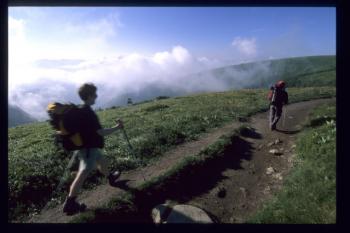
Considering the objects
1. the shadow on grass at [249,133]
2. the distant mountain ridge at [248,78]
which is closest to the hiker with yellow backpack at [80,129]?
the shadow on grass at [249,133]

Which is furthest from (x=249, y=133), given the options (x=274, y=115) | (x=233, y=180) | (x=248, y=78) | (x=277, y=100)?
A: (x=248, y=78)

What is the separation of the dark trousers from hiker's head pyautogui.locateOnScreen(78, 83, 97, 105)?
33.6 ft

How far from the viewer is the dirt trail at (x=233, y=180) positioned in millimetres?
8523

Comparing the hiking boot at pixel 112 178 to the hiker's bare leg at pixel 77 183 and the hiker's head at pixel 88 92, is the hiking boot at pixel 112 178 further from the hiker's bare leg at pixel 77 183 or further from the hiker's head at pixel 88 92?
the hiker's head at pixel 88 92

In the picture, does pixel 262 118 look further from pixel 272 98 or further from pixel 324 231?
pixel 324 231

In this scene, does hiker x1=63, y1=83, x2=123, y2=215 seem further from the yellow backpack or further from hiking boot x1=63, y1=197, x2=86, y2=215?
the yellow backpack

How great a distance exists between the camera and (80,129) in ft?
23.8

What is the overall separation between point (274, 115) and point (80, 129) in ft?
36.2

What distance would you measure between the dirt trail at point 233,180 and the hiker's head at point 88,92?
2814 millimetres

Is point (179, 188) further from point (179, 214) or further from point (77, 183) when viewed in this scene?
point (77, 183)

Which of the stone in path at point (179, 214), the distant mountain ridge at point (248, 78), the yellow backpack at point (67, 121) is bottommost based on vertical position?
the stone in path at point (179, 214)

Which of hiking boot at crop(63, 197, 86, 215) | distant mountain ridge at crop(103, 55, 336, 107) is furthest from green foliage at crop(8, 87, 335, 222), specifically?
distant mountain ridge at crop(103, 55, 336, 107)

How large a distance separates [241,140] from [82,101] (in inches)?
313

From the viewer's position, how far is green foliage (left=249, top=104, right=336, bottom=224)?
24.5 feet
